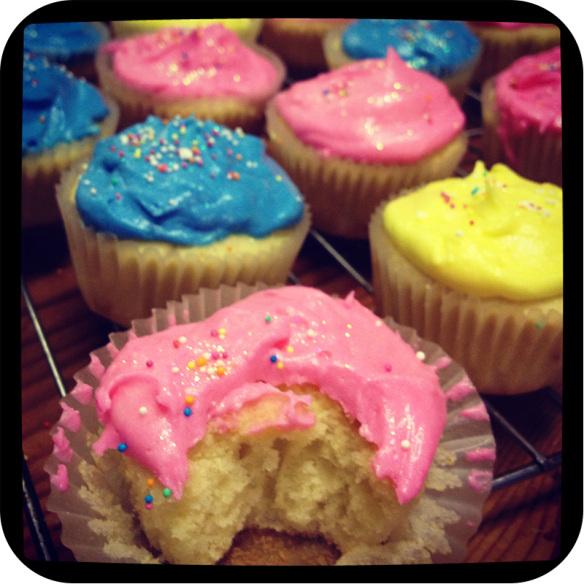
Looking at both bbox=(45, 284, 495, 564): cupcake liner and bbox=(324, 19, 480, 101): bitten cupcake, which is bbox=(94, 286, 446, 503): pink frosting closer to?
bbox=(45, 284, 495, 564): cupcake liner

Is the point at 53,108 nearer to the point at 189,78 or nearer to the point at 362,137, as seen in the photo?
the point at 189,78

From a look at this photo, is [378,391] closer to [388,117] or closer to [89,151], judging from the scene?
[388,117]

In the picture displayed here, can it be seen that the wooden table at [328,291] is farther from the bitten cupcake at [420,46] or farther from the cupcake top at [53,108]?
the bitten cupcake at [420,46]

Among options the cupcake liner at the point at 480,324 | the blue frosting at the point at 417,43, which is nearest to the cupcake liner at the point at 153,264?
the cupcake liner at the point at 480,324

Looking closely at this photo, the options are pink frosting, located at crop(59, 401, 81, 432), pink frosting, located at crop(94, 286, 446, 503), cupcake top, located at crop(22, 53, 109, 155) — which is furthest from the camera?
cupcake top, located at crop(22, 53, 109, 155)

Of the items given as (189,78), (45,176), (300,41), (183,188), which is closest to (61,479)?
(183,188)

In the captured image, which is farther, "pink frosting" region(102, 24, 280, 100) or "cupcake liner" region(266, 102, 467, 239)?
"pink frosting" region(102, 24, 280, 100)

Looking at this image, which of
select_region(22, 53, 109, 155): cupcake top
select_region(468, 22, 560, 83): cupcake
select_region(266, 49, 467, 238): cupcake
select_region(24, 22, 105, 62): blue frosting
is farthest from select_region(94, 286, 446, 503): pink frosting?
select_region(468, 22, 560, 83): cupcake
